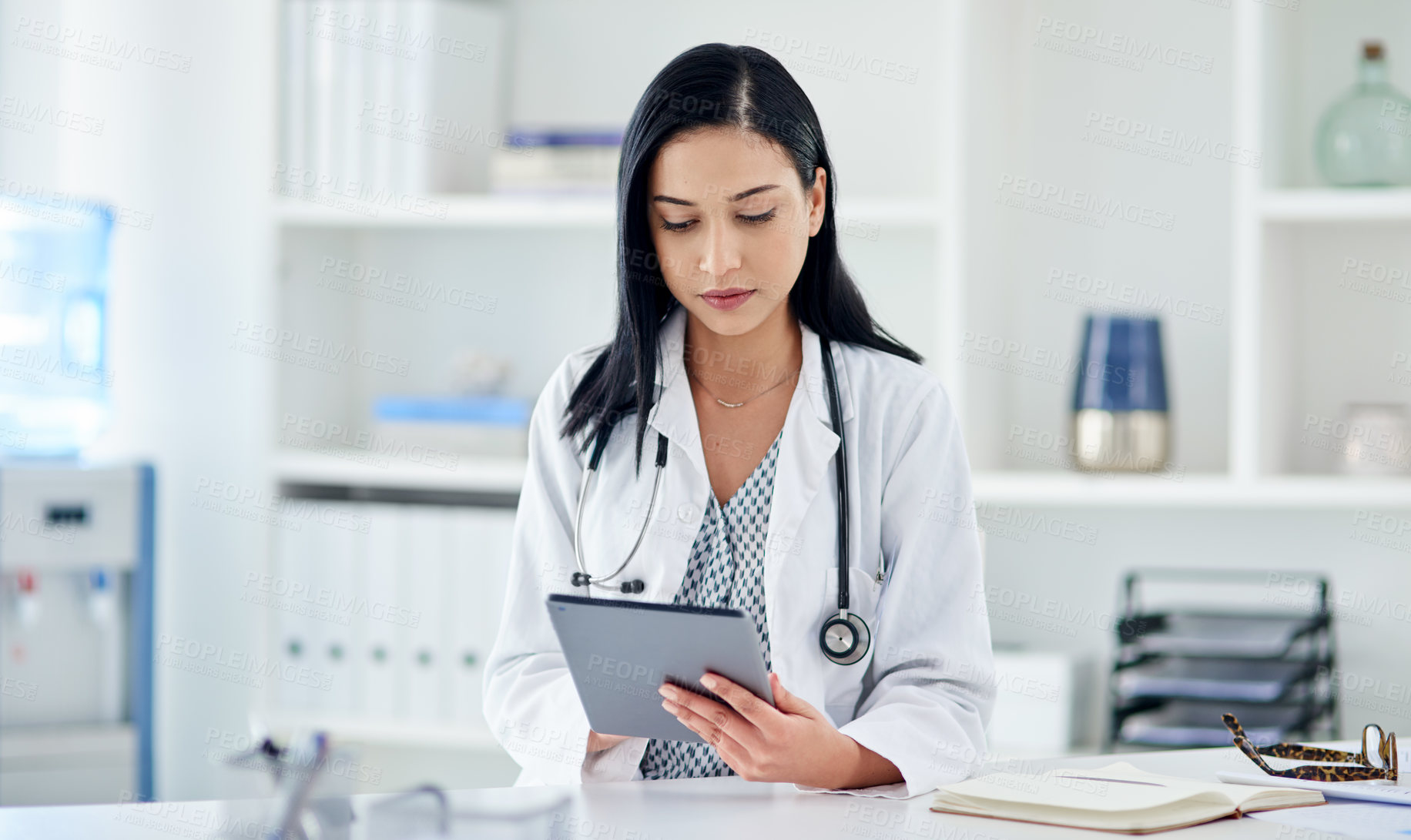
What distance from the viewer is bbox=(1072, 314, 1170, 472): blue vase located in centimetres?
232

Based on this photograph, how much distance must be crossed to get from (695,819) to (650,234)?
2.23 ft

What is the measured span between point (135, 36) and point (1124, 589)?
7.37ft

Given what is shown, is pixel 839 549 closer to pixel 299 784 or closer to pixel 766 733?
pixel 766 733

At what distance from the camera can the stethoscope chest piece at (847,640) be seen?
1.44 meters

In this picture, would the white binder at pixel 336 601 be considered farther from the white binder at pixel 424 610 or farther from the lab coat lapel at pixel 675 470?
the lab coat lapel at pixel 675 470

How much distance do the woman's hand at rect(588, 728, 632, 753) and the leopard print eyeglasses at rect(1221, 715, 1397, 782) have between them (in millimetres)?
627

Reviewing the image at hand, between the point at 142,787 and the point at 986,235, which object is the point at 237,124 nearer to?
the point at 142,787

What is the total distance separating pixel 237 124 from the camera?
105 inches

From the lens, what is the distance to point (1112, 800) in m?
1.17

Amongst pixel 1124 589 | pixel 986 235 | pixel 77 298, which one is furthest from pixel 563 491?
pixel 77 298

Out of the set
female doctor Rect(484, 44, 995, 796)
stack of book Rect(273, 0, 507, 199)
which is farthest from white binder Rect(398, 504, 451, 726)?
female doctor Rect(484, 44, 995, 796)

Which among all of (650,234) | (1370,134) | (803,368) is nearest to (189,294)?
(650,234)

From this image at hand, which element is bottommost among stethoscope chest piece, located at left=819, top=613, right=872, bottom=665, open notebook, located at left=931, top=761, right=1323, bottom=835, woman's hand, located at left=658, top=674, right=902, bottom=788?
open notebook, located at left=931, top=761, right=1323, bottom=835

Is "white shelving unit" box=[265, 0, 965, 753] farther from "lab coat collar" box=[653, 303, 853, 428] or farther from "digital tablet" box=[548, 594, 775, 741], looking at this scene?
"digital tablet" box=[548, 594, 775, 741]
